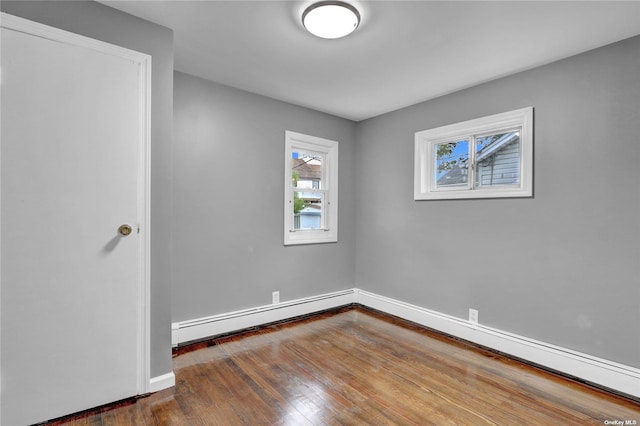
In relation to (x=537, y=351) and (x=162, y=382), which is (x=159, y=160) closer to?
(x=162, y=382)

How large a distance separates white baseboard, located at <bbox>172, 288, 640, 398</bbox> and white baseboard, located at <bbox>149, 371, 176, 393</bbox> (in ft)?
2.20

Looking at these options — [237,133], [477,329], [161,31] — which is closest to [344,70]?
[237,133]

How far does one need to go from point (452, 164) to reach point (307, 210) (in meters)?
1.79

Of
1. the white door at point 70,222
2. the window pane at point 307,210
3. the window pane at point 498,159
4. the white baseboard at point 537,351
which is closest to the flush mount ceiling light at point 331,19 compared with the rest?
the white door at point 70,222

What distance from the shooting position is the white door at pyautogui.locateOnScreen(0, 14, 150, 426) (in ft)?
5.49

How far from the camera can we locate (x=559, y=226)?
8.26 feet

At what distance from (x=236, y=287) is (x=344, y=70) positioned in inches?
93.4

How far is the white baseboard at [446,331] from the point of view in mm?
2235

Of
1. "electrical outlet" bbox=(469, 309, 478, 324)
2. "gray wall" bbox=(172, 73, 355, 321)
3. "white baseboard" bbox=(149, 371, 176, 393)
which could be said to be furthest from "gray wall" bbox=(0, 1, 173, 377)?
"electrical outlet" bbox=(469, 309, 478, 324)

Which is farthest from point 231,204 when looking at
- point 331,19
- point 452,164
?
point 452,164

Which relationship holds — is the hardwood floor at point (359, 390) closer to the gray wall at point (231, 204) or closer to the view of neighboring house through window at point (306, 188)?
the gray wall at point (231, 204)

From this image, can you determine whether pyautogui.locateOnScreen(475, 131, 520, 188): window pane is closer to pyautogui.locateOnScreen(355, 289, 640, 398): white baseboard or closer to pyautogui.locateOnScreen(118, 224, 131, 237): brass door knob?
pyautogui.locateOnScreen(355, 289, 640, 398): white baseboard

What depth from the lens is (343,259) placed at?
4207 mm

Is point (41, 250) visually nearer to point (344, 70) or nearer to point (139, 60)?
point (139, 60)
